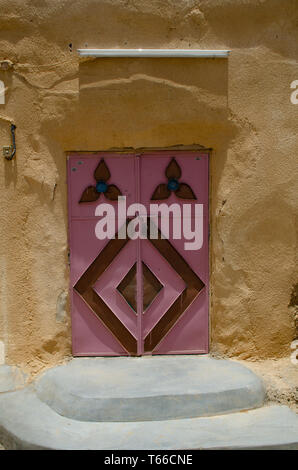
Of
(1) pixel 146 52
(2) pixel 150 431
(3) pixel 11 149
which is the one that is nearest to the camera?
(2) pixel 150 431

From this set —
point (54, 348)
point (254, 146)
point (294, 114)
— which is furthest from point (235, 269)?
point (54, 348)

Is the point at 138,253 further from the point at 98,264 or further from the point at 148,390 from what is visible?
the point at 148,390

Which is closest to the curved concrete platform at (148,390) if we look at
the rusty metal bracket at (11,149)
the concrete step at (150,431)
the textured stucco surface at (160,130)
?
the concrete step at (150,431)

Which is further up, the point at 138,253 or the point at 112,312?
the point at 138,253

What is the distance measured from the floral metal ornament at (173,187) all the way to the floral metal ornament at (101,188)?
0.41 meters

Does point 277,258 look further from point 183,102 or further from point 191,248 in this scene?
point 183,102

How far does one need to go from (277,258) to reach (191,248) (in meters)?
0.86

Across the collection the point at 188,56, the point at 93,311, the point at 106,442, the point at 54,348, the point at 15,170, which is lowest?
the point at 106,442

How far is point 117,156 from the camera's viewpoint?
16.3 feet

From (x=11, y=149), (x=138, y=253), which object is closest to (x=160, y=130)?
(x=138, y=253)

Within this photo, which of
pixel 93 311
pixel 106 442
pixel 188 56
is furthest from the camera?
pixel 93 311

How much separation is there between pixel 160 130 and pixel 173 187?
587 millimetres

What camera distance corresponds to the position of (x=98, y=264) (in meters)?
5.04

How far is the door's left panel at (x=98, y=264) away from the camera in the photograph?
4.98 m
